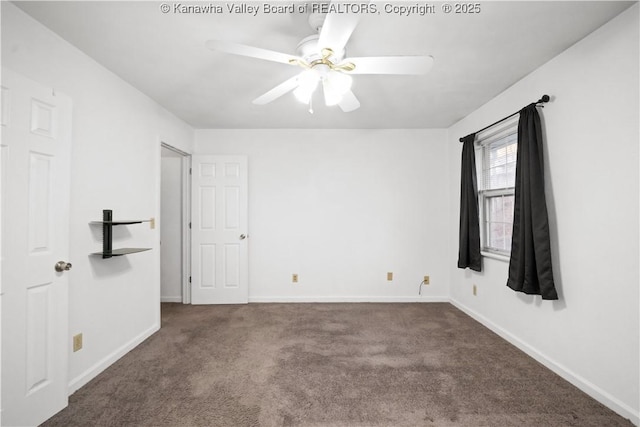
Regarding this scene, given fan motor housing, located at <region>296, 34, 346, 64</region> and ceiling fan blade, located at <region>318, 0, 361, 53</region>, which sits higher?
fan motor housing, located at <region>296, 34, 346, 64</region>

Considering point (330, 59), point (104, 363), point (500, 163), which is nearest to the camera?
point (330, 59)

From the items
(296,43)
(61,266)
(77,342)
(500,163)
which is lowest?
(77,342)

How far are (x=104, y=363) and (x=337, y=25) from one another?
9.47 feet

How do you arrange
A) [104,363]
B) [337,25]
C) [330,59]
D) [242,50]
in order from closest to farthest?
[337,25]
[242,50]
[330,59]
[104,363]

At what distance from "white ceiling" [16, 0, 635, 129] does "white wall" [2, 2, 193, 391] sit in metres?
0.14

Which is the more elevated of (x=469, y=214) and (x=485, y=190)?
(x=485, y=190)

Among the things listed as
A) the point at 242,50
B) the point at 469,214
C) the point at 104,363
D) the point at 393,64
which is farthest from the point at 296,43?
the point at 104,363

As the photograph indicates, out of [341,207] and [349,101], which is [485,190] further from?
[349,101]

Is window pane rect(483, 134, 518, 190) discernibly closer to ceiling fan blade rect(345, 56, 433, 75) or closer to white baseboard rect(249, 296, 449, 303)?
white baseboard rect(249, 296, 449, 303)

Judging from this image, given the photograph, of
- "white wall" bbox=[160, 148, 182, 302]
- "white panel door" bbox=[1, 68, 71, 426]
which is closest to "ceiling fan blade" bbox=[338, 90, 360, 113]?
"white panel door" bbox=[1, 68, 71, 426]

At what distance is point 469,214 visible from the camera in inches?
137

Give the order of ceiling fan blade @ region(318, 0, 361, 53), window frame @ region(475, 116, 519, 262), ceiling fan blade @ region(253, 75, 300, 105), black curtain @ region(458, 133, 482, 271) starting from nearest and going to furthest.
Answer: ceiling fan blade @ region(318, 0, 361, 53), ceiling fan blade @ region(253, 75, 300, 105), window frame @ region(475, 116, 519, 262), black curtain @ region(458, 133, 482, 271)

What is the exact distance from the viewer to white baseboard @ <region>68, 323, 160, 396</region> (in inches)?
81.8

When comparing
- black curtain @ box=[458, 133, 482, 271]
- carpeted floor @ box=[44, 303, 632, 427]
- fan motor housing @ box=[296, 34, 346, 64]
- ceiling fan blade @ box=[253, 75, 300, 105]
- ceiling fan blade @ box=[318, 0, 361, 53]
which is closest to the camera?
ceiling fan blade @ box=[318, 0, 361, 53]
